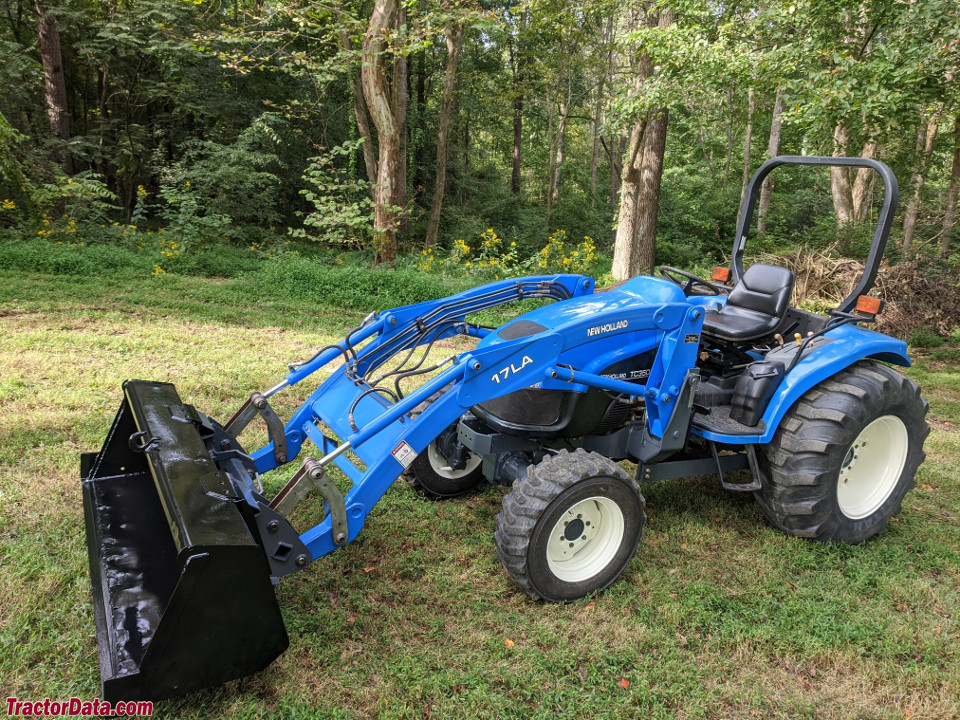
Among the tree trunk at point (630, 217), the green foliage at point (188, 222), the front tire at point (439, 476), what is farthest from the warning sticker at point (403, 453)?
the green foliage at point (188, 222)

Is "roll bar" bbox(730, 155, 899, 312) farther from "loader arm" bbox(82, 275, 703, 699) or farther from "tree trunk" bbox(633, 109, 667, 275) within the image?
"tree trunk" bbox(633, 109, 667, 275)

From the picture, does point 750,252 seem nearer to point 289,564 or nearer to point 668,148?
point 668,148

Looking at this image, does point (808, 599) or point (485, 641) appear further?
point (808, 599)

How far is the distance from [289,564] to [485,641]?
0.95m

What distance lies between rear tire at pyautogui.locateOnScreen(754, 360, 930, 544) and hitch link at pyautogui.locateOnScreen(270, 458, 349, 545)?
96.2 inches

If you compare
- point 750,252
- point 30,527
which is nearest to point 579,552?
point 30,527

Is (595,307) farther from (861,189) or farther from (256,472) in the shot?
(861,189)

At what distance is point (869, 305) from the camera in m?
3.73

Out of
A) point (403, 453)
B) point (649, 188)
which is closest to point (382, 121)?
point (649, 188)

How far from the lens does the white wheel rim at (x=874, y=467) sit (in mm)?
3975

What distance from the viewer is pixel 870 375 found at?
149 inches

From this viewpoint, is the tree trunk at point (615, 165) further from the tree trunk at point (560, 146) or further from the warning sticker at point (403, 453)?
the warning sticker at point (403, 453)

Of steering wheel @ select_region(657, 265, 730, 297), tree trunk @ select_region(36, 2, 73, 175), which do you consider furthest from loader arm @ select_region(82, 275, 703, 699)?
tree trunk @ select_region(36, 2, 73, 175)

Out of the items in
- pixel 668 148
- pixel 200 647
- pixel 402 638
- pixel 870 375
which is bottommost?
pixel 402 638
